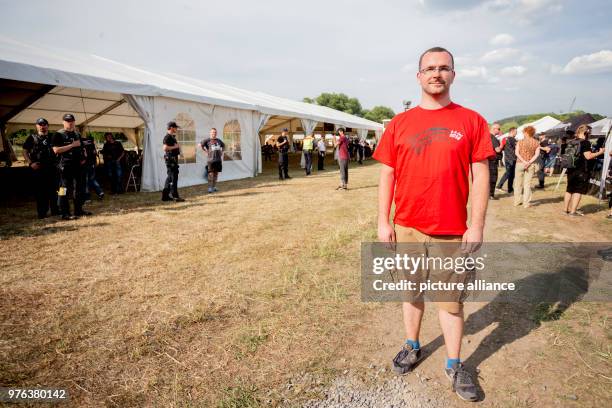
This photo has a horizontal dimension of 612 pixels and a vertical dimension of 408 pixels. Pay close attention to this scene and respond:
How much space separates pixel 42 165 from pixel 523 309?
25.5ft

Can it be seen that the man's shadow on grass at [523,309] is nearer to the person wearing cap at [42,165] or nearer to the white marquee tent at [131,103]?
the person wearing cap at [42,165]

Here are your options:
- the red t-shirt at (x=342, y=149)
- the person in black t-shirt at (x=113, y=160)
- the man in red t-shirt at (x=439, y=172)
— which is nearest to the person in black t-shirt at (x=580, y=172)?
the red t-shirt at (x=342, y=149)

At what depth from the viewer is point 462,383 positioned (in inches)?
77.5

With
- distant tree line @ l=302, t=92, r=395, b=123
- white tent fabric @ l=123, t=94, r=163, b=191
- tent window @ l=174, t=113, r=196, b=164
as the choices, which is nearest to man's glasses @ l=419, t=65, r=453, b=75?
white tent fabric @ l=123, t=94, r=163, b=191

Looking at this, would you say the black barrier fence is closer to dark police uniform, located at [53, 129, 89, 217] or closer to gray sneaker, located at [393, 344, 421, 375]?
gray sneaker, located at [393, 344, 421, 375]

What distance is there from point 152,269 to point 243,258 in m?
1.12

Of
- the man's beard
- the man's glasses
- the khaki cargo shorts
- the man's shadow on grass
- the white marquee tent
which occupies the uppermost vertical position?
the white marquee tent

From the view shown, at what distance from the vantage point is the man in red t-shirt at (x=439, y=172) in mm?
1745

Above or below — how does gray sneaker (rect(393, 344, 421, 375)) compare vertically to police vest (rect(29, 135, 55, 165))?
below

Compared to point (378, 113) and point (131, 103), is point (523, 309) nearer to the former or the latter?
point (131, 103)

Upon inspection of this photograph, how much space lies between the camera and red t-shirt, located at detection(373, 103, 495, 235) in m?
1.75

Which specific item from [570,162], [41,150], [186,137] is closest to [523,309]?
[570,162]

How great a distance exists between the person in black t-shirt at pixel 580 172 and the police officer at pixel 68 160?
943 centimetres

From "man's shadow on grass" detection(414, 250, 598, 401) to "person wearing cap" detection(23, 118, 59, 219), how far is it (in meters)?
7.00
